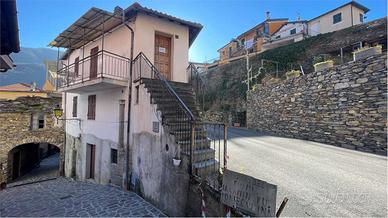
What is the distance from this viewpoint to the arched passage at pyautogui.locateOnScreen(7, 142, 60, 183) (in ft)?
47.6

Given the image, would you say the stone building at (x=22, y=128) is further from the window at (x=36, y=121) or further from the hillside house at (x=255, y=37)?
the hillside house at (x=255, y=37)

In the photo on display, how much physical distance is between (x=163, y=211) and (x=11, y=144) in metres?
13.1

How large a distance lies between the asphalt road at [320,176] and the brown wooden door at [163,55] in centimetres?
469

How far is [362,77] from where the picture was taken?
8.95 metres

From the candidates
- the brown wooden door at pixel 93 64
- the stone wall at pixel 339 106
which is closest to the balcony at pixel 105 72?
the brown wooden door at pixel 93 64

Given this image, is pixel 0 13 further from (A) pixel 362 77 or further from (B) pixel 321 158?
(A) pixel 362 77

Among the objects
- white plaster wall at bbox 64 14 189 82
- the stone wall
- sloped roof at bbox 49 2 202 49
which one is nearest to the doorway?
white plaster wall at bbox 64 14 189 82

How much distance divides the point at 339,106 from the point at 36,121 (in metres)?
17.8

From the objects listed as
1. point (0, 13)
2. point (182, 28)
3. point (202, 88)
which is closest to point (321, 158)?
Answer: point (202, 88)

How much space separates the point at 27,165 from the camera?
1777cm

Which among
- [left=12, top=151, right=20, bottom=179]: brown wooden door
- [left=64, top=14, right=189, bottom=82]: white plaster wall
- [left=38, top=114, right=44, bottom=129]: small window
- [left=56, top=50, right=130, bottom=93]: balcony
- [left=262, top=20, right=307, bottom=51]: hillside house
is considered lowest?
[left=12, top=151, right=20, bottom=179]: brown wooden door

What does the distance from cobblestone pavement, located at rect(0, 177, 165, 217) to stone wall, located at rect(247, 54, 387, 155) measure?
28.3ft

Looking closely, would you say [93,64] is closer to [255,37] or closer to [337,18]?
[337,18]

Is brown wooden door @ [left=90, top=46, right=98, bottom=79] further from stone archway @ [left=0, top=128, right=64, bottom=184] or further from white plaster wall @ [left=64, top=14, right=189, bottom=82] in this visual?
stone archway @ [left=0, top=128, right=64, bottom=184]
